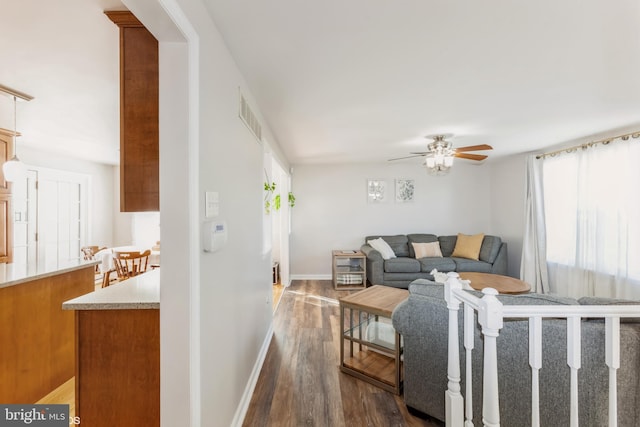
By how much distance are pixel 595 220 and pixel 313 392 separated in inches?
156

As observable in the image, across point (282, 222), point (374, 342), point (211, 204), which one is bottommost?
point (374, 342)

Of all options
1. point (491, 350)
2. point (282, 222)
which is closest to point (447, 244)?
point (282, 222)

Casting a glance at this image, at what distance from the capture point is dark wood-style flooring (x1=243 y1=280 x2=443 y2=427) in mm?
1792

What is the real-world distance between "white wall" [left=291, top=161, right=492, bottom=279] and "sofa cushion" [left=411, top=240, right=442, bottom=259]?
56 centimetres

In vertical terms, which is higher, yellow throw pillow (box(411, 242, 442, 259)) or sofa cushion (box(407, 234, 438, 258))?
sofa cushion (box(407, 234, 438, 258))

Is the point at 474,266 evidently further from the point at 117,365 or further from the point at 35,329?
the point at 35,329

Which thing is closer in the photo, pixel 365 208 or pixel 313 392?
pixel 313 392

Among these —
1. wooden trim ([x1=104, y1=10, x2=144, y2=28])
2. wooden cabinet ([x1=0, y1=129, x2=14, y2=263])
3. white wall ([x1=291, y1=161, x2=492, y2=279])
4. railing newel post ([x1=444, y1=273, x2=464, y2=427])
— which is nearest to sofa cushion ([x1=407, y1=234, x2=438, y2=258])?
white wall ([x1=291, y1=161, x2=492, y2=279])

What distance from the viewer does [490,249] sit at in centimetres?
469

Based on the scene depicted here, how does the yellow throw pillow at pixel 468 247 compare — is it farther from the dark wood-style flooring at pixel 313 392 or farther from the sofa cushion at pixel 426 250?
the dark wood-style flooring at pixel 313 392

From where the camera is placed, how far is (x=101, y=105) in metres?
2.56

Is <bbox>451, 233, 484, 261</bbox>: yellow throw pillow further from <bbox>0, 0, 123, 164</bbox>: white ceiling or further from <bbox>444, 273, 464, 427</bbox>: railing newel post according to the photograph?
<bbox>0, 0, 123, 164</bbox>: white ceiling

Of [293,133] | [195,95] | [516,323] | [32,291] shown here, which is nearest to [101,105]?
[32,291]

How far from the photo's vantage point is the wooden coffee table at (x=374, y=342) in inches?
83.6
